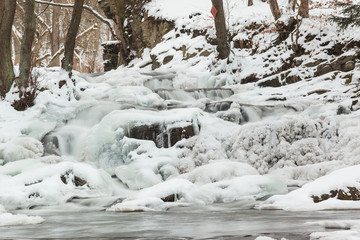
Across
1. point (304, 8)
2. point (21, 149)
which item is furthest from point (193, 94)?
point (21, 149)

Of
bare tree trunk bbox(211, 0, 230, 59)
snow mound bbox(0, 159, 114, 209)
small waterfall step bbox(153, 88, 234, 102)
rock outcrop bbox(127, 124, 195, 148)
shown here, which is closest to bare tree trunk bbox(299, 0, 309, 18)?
bare tree trunk bbox(211, 0, 230, 59)

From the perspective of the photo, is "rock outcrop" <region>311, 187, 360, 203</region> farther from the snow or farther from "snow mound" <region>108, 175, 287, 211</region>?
"snow mound" <region>108, 175, 287, 211</region>

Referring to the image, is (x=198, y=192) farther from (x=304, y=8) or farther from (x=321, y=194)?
(x=304, y=8)

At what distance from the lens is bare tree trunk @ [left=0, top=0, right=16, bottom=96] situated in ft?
33.6

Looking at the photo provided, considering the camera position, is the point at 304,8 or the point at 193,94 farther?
the point at 304,8

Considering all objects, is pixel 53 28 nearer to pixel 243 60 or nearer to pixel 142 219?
pixel 243 60

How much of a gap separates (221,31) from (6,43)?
6.71 m

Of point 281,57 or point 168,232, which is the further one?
point 281,57

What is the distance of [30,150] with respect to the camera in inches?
303

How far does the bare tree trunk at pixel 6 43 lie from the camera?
1023 centimetres

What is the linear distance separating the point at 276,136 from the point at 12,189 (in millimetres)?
4662

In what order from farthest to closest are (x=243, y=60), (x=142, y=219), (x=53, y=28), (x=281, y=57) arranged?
(x=53, y=28), (x=243, y=60), (x=281, y=57), (x=142, y=219)

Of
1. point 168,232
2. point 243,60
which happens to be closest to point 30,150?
point 168,232

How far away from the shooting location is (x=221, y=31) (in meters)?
13.7
